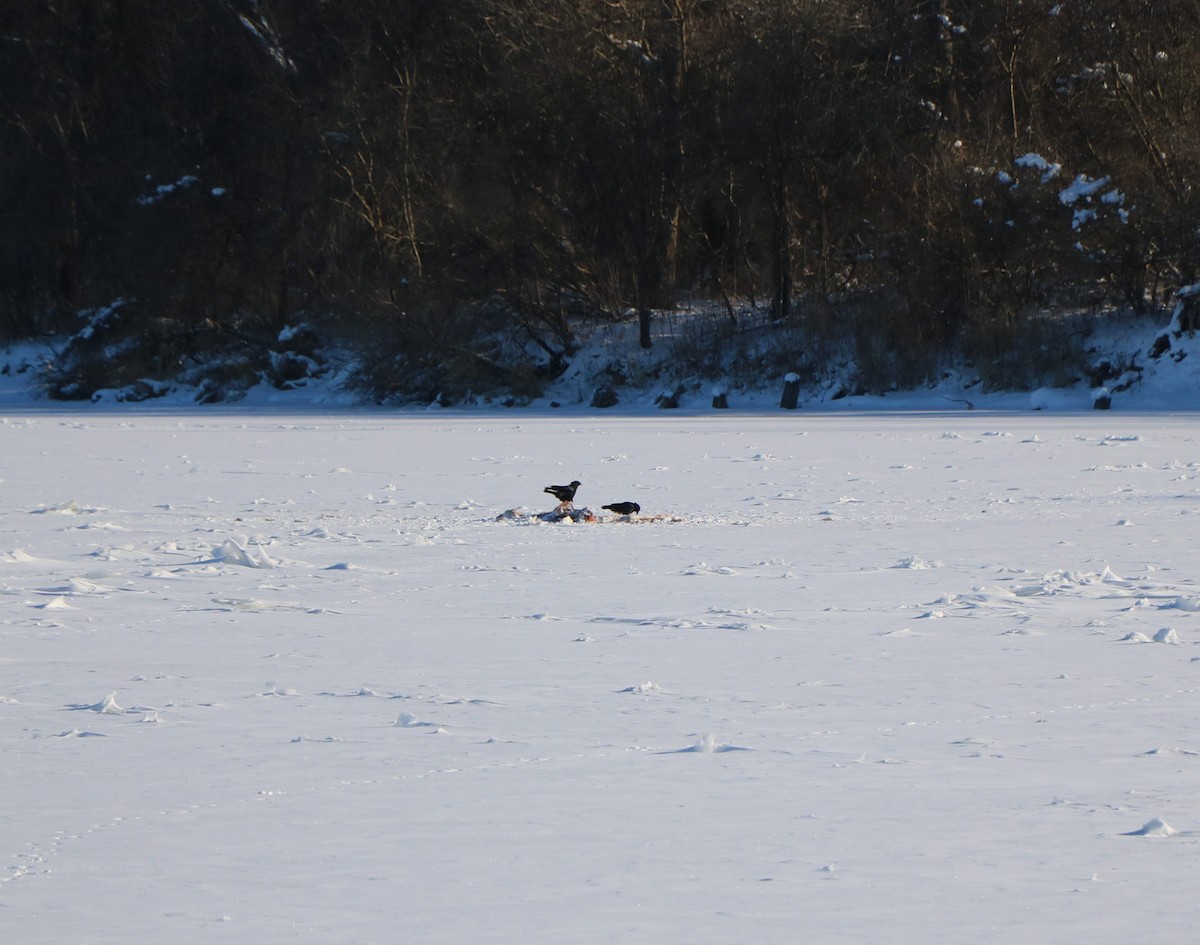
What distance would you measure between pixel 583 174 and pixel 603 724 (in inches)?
1236

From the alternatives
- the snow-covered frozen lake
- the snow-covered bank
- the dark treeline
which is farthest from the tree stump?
the snow-covered frozen lake

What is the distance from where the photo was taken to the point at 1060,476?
15.1 metres

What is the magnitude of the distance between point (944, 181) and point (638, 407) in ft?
24.6

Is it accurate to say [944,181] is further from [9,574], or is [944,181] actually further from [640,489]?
[9,574]

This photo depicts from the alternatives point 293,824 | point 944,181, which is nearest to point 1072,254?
point 944,181

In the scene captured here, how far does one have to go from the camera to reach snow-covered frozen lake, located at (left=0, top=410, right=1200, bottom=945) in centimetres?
405

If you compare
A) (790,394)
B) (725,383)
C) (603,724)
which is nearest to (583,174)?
(725,383)

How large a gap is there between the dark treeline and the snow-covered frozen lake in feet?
65.5

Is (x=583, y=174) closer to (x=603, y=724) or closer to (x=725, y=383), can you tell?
(x=725, y=383)

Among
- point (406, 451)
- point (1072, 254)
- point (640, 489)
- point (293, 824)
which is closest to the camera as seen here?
point (293, 824)

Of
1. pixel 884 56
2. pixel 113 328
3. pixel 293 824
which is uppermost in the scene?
pixel 884 56

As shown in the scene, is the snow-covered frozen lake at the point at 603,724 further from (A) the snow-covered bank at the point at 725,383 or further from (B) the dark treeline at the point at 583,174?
(B) the dark treeline at the point at 583,174

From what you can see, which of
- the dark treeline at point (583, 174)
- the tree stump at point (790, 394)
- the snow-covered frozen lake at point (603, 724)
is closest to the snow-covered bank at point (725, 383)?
the tree stump at point (790, 394)

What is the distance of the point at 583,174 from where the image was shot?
36344 mm
